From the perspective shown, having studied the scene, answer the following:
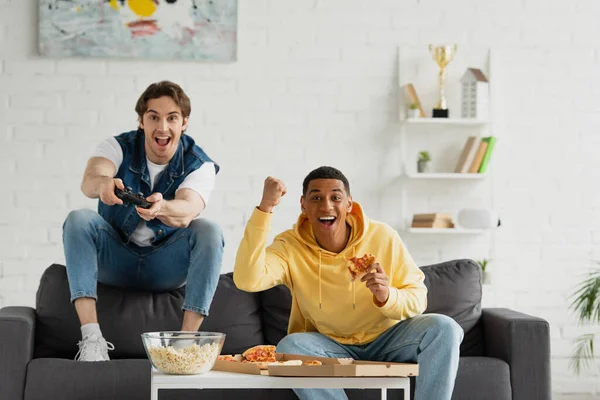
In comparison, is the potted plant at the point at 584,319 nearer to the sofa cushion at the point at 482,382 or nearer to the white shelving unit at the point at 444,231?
the white shelving unit at the point at 444,231

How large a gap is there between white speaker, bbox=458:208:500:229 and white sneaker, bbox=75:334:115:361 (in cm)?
222

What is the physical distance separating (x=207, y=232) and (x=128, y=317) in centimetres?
48

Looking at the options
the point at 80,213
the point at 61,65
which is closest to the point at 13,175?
the point at 61,65

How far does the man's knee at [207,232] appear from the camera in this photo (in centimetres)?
Answer: 316

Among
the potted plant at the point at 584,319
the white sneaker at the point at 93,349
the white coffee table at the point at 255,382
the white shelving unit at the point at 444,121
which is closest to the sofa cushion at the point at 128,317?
the white sneaker at the point at 93,349

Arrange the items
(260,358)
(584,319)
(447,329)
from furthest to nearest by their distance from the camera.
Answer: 1. (584,319)
2. (447,329)
3. (260,358)

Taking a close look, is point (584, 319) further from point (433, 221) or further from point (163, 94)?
point (163, 94)

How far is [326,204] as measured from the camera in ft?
9.85

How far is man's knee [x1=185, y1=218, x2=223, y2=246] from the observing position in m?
3.16

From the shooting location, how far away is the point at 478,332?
352 centimetres

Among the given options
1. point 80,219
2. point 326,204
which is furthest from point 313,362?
point 80,219

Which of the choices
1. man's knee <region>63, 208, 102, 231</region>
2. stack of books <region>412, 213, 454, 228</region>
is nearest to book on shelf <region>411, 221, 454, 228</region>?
stack of books <region>412, 213, 454, 228</region>

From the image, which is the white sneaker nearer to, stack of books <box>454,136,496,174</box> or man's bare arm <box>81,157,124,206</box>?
man's bare arm <box>81,157,124,206</box>

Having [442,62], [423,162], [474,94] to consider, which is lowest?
[423,162]
